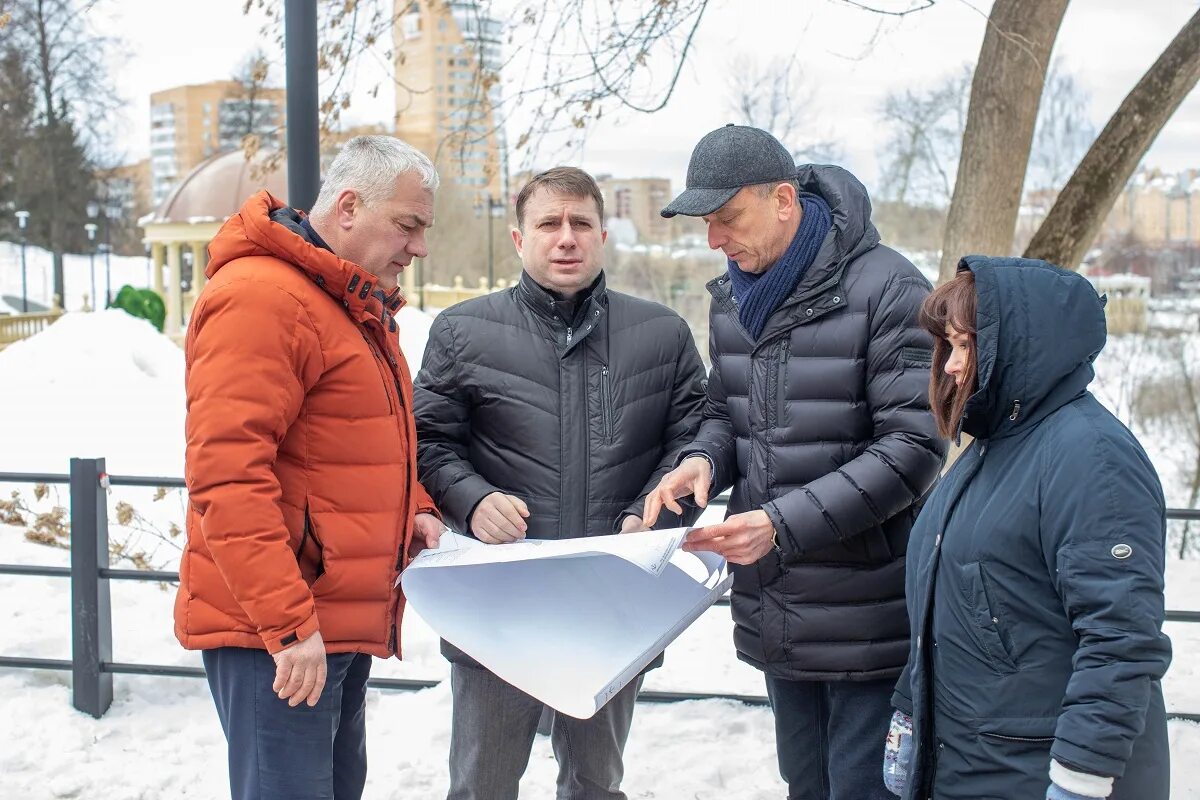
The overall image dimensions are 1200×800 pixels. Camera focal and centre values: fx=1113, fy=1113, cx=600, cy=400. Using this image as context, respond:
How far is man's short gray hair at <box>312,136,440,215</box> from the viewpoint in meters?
2.66

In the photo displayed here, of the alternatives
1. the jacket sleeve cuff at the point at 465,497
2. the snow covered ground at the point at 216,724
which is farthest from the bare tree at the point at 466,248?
the jacket sleeve cuff at the point at 465,497

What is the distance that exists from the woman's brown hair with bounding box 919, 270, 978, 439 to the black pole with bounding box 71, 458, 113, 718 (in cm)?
389

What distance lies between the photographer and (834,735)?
114 inches

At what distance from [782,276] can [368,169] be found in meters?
1.06

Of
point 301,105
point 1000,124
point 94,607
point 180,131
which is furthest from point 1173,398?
point 180,131

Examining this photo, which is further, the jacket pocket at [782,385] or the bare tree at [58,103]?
the bare tree at [58,103]

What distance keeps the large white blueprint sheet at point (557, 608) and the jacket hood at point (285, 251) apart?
0.69 metres

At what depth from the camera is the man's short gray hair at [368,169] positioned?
2662 millimetres

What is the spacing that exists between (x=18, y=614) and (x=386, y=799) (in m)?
2.98

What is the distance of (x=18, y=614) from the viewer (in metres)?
5.99

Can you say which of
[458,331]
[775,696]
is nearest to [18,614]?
[458,331]

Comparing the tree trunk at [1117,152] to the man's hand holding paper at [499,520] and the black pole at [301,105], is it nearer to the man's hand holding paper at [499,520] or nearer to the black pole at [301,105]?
the black pole at [301,105]

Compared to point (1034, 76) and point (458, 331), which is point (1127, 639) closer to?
point (458, 331)

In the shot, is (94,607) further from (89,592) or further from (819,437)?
(819,437)
